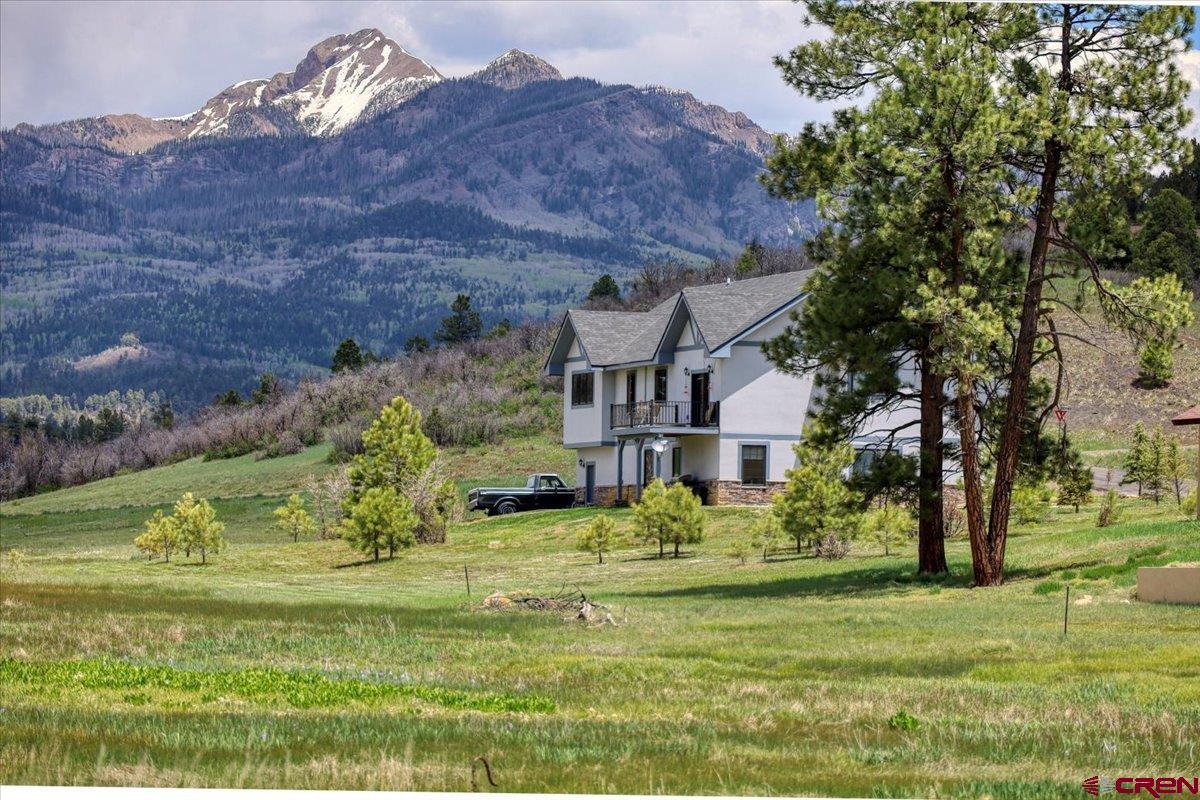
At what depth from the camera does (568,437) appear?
7244cm

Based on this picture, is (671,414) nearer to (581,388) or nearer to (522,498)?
(522,498)

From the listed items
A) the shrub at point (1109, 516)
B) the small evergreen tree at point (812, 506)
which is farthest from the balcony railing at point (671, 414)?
the shrub at point (1109, 516)

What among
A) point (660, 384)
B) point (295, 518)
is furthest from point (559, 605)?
point (660, 384)

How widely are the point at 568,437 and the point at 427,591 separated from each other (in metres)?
35.4

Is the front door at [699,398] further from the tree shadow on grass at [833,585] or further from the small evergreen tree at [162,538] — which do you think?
the tree shadow on grass at [833,585]

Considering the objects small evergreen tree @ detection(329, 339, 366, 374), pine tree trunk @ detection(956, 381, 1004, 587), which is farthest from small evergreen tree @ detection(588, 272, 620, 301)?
pine tree trunk @ detection(956, 381, 1004, 587)

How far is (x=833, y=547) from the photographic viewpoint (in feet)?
138

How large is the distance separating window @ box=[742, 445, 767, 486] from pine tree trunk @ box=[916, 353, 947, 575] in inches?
1095

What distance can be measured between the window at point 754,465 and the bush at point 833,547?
800 inches

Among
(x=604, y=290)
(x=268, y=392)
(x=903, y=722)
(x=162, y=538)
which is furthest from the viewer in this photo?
(x=268, y=392)

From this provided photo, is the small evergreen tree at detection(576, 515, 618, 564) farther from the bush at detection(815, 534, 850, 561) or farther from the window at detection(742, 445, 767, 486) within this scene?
the window at detection(742, 445, 767, 486)

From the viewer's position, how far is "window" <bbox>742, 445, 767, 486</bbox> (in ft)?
205

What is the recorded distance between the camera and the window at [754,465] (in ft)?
205

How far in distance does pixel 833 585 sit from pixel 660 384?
33.5 m
